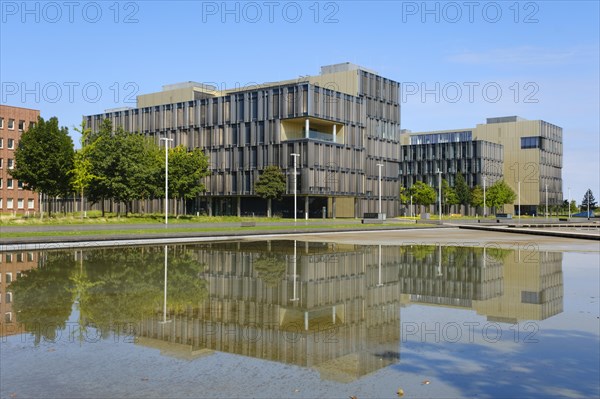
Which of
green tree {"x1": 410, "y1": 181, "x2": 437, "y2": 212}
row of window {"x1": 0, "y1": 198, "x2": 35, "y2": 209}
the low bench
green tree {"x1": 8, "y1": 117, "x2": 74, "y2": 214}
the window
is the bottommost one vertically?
the low bench

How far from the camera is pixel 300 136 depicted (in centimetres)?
8306

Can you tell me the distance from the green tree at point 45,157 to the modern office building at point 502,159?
97.8 m

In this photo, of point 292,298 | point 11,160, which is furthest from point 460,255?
point 11,160

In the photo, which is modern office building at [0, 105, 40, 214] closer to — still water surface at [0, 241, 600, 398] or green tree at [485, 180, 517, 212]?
still water surface at [0, 241, 600, 398]

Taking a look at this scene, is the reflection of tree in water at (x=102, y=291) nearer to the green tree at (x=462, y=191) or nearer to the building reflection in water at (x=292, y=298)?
the building reflection in water at (x=292, y=298)

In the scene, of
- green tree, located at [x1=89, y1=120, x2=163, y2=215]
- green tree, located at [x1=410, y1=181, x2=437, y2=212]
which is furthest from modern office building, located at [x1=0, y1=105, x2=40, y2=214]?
green tree, located at [x1=410, y1=181, x2=437, y2=212]

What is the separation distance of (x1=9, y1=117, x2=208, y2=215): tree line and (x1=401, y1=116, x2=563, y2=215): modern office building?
Answer: 84694 millimetres

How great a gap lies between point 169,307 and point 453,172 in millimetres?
130540

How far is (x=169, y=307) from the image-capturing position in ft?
37.1

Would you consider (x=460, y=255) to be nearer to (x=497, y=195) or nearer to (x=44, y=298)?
(x=44, y=298)

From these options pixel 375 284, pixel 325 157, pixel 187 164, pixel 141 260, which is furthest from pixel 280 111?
pixel 375 284

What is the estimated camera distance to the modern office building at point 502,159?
13350 centimetres

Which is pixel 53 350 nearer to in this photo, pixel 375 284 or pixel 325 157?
pixel 375 284

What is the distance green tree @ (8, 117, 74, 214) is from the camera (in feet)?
191
